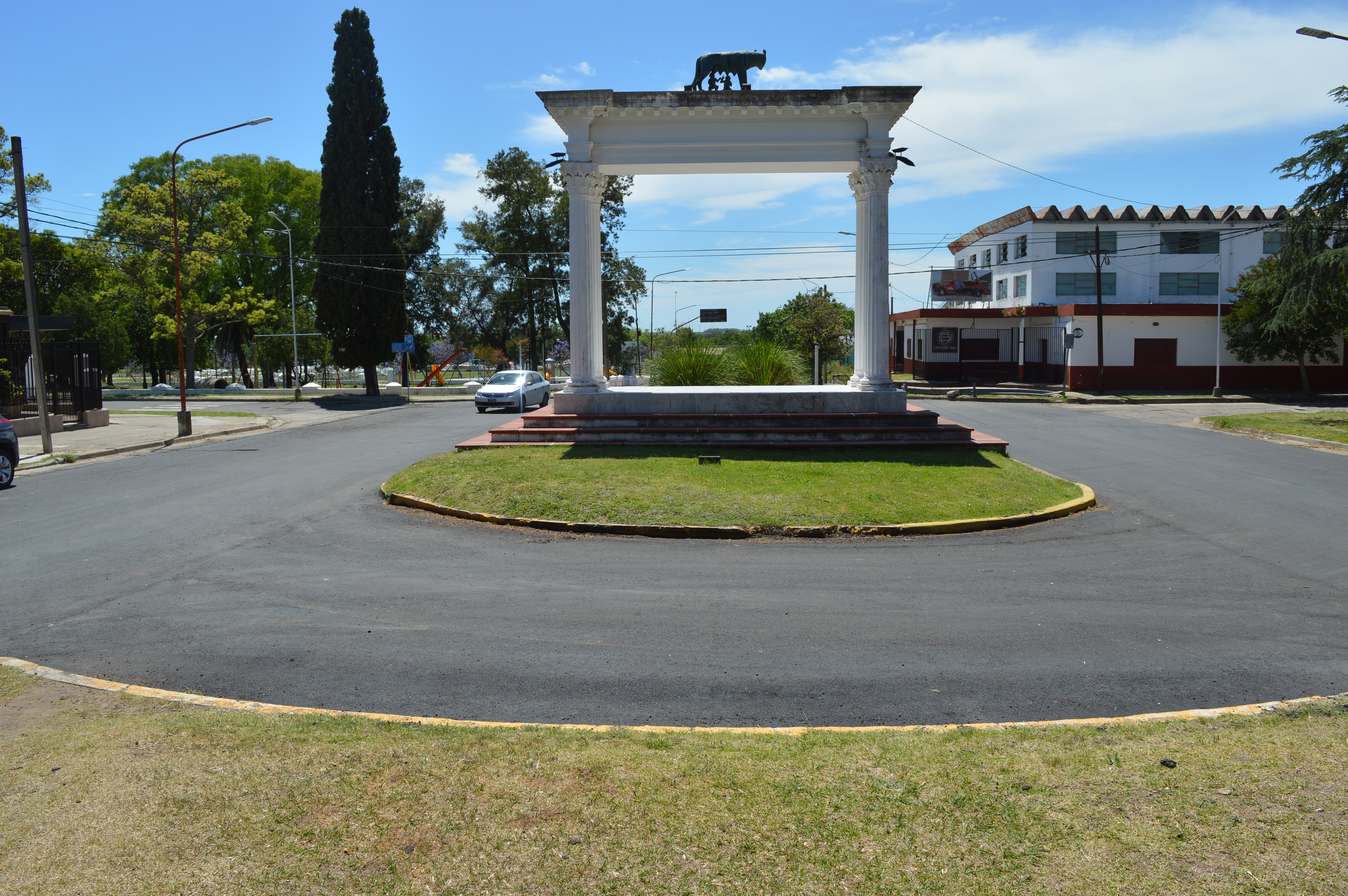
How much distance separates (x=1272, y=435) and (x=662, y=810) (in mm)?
24225

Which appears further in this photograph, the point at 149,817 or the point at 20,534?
the point at 20,534

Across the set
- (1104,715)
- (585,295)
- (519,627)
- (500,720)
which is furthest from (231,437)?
(1104,715)

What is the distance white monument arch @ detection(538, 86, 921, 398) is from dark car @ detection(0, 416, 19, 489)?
9798mm

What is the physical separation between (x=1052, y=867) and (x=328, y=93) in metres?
47.7

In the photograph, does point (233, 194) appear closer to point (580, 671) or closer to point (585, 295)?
point (585, 295)

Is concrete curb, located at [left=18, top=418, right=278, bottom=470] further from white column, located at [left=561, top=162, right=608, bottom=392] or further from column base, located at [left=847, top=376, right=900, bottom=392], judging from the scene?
column base, located at [left=847, top=376, right=900, bottom=392]

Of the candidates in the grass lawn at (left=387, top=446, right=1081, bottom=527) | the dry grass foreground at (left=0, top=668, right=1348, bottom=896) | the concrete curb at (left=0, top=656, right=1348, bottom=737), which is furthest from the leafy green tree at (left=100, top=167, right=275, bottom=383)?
the dry grass foreground at (left=0, top=668, right=1348, bottom=896)

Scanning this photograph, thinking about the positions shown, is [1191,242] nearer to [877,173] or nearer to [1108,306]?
[1108,306]

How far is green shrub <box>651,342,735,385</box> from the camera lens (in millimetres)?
20016

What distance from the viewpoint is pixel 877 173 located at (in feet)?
55.9

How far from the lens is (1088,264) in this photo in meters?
46.0

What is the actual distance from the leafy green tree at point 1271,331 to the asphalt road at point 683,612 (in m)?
29.6

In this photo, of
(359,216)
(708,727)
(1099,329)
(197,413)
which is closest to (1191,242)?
(1099,329)

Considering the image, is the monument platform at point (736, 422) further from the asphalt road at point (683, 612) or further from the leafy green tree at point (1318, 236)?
the leafy green tree at point (1318, 236)
